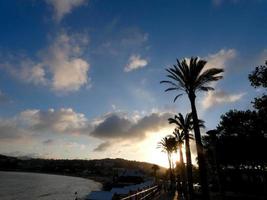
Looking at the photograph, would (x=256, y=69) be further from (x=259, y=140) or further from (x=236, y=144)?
(x=236, y=144)

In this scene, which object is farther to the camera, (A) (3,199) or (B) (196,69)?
(A) (3,199)

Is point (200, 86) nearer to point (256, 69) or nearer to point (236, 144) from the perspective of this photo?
point (256, 69)

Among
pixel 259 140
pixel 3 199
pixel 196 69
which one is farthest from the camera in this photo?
pixel 3 199

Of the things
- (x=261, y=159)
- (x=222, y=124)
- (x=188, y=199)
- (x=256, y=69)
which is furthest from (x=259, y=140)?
(x=256, y=69)

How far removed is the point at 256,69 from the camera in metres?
19.2

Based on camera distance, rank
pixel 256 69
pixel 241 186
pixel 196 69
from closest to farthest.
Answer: pixel 256 69, pixel 196 69, pixel 241 186

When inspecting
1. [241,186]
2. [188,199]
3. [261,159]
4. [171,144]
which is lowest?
[188,199]

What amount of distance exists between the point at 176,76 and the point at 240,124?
1132 inches

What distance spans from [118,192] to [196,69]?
27.1 metres

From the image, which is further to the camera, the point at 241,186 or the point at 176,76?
the point at 241,186

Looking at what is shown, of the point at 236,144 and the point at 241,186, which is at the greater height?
the point at 236,144

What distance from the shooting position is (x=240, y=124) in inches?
1918

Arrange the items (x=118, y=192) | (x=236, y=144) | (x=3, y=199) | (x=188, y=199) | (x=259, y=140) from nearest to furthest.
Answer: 1. (x=188, y=199)
2. (x=259, y=140)
3. (x=118, y=192)
4. (x=236, y=144)
5. (x=3, y=199)

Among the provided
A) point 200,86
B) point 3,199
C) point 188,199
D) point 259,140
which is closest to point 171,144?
point 259,140
